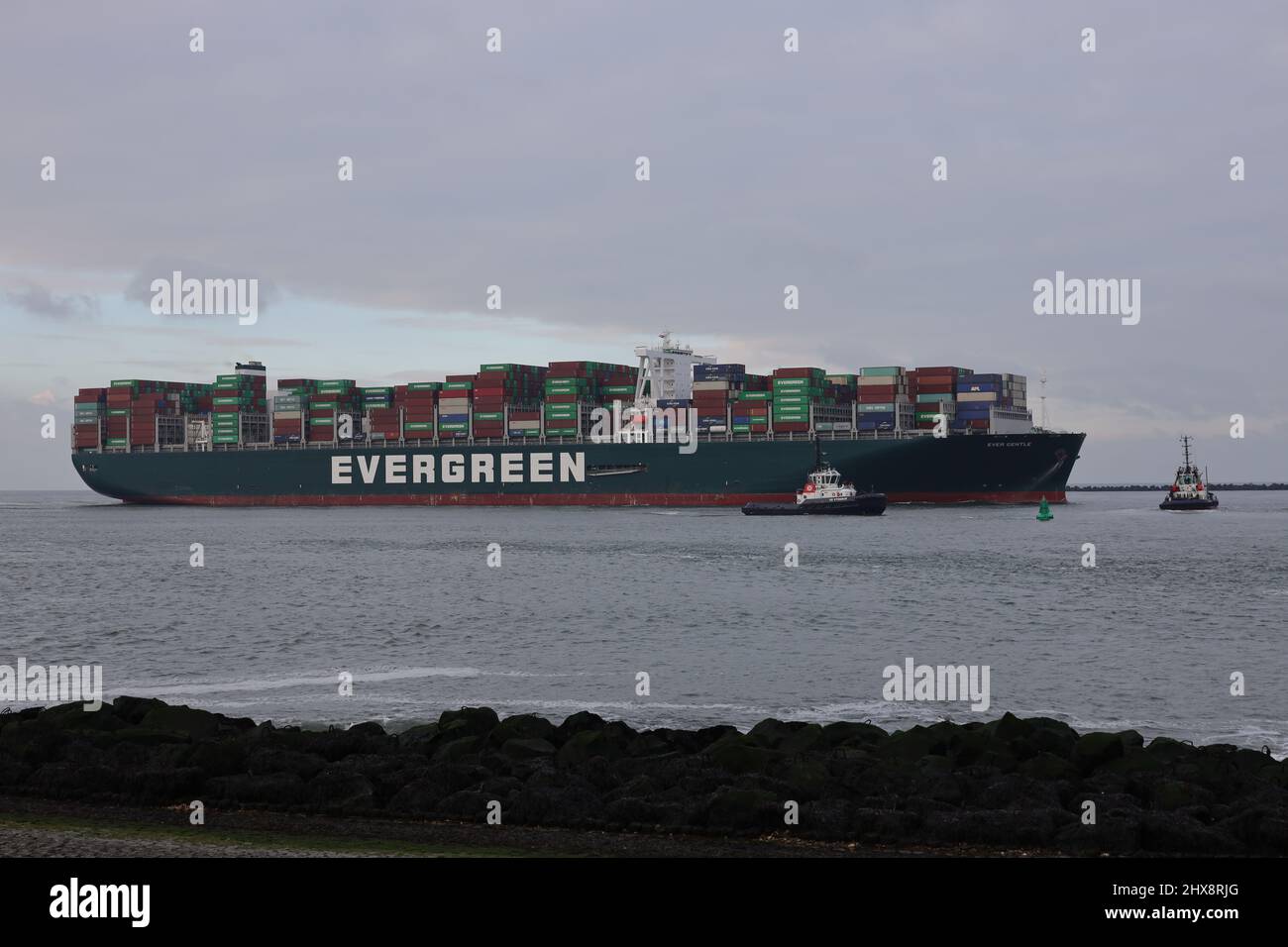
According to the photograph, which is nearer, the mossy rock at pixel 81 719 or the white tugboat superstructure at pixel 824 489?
the mossy rock at pixel 81 719

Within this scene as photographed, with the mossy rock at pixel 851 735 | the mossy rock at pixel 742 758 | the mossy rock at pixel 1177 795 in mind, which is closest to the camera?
the mossy rock at pixel 1177 795

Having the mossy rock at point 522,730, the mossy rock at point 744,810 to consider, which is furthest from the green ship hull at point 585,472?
the mossy rock at point 744,810

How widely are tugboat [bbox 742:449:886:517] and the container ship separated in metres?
2.33

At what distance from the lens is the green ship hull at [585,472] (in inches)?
2953

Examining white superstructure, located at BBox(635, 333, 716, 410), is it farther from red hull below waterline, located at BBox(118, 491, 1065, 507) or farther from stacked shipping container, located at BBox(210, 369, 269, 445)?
stacked shipping container, located at BBox(210, 369, 269, 445)

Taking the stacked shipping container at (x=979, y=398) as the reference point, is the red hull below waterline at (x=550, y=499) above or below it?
below

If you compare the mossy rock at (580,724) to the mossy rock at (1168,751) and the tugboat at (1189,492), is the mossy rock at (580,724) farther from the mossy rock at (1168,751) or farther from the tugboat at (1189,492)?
the tugboat at (1189,492)

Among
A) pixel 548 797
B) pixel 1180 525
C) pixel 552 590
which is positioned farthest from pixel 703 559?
pixel 1180 525

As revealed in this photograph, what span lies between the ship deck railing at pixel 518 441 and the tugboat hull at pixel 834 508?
160 inches

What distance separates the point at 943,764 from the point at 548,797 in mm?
4391

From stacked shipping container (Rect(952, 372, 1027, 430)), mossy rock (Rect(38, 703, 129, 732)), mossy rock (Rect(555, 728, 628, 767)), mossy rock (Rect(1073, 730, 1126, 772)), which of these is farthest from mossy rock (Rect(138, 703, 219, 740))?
stacked shipping container (Rect(952, 372, 1027, 430))

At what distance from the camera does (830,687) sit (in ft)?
69.1

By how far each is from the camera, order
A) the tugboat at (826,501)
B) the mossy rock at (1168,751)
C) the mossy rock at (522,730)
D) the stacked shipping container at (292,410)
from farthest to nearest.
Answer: the stacked shipping container at (292,410)
the tugboat at (826,501)
the mossy rock at (522,730)
the mossy rock at (1168,751)
